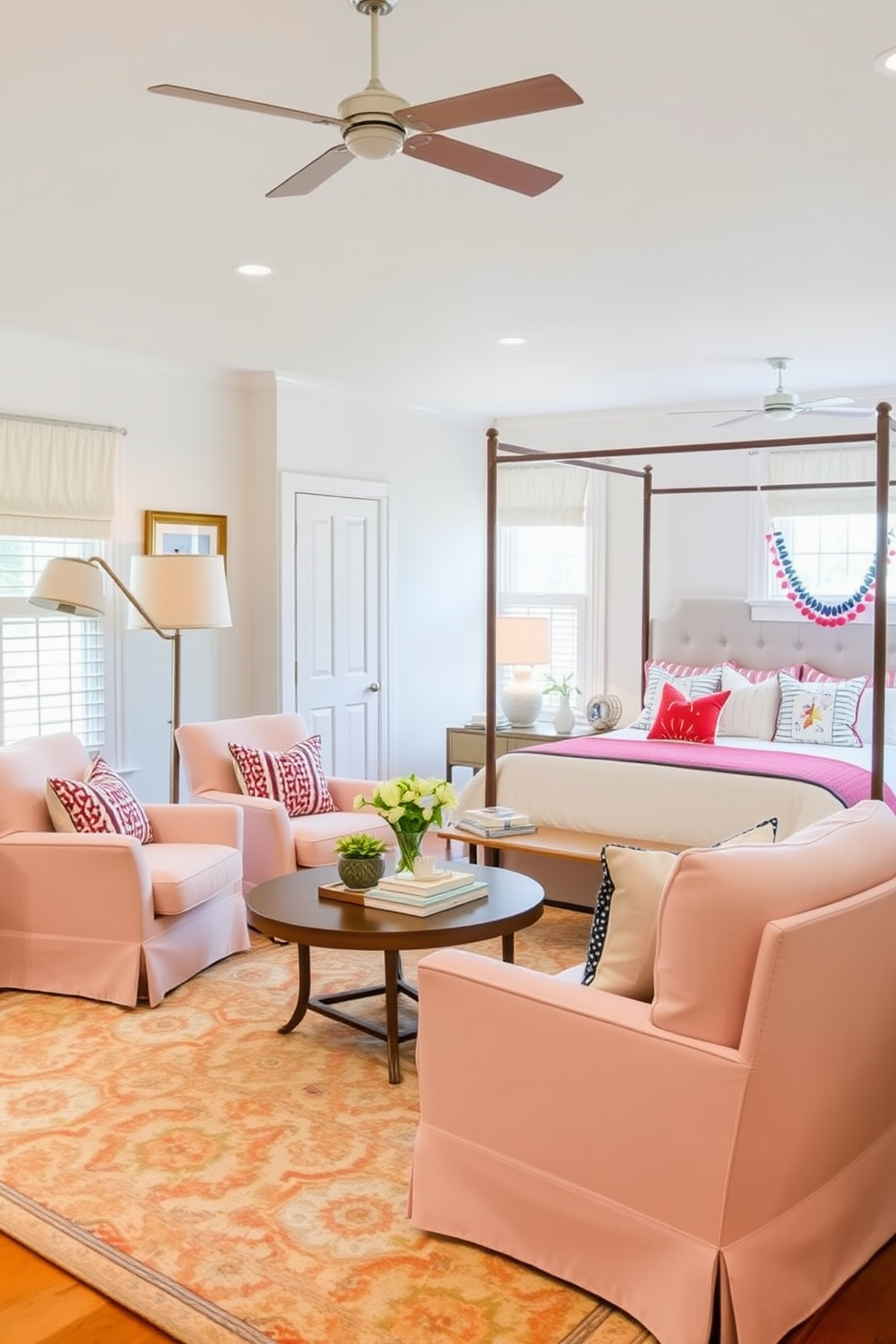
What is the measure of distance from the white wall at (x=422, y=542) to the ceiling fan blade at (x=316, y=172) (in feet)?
12.2

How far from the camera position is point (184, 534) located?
241 inches

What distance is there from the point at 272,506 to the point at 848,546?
325 cm

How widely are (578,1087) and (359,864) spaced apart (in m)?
1.44

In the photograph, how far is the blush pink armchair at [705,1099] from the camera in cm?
211

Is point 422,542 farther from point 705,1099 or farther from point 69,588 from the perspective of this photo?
point 705,1099

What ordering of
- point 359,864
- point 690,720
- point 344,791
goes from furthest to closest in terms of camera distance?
1. point 690,720
2. point 344,791
3. point 359,864

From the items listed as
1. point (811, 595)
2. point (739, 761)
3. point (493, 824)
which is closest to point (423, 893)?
point (493, 824)

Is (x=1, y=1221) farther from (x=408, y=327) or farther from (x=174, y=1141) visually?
(x=408, y=327)

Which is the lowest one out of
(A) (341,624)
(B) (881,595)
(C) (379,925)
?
(C) (379,925)

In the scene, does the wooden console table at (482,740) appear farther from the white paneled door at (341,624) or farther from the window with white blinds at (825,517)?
the window with white blinds at (825,517)

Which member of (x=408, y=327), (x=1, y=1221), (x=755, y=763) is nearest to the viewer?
(x=1, y=1221)

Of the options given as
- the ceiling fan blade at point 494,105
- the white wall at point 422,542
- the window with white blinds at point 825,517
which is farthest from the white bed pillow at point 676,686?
the ceiling fan blade at point 494,105

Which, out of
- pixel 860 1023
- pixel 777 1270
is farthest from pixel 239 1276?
pixel 860 1023

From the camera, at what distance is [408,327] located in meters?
5.10
